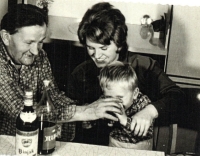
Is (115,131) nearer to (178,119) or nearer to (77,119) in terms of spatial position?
(77,119)

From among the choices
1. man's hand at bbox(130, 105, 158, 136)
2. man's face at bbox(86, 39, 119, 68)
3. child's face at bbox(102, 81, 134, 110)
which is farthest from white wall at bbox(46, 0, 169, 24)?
man's hand at bbox(130, 105, 158, 136)

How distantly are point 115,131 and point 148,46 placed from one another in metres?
0.38

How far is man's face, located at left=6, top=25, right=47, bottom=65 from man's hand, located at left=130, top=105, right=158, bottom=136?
0.49m

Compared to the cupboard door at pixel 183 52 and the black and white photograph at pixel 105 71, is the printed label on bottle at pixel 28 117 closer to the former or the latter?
the black and white photograph at pixel 105 71

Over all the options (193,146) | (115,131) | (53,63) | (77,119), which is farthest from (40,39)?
(193,146)

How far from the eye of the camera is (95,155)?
1475mm

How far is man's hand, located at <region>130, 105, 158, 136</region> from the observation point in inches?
62.5

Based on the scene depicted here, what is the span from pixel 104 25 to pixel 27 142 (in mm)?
541

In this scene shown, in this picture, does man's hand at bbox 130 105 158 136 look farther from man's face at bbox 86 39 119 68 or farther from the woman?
man's face at bbox 86 39 119 68

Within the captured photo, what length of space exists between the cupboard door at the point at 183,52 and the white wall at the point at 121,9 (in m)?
0.08

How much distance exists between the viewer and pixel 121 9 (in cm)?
152

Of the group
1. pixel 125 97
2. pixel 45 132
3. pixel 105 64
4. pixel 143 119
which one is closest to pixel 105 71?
pixel 105 64

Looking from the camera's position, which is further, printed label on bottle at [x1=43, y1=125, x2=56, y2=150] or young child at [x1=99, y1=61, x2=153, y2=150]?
young child at [x1=99, y1=61, x2=153, y2=150]

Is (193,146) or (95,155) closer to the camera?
(95,155)
